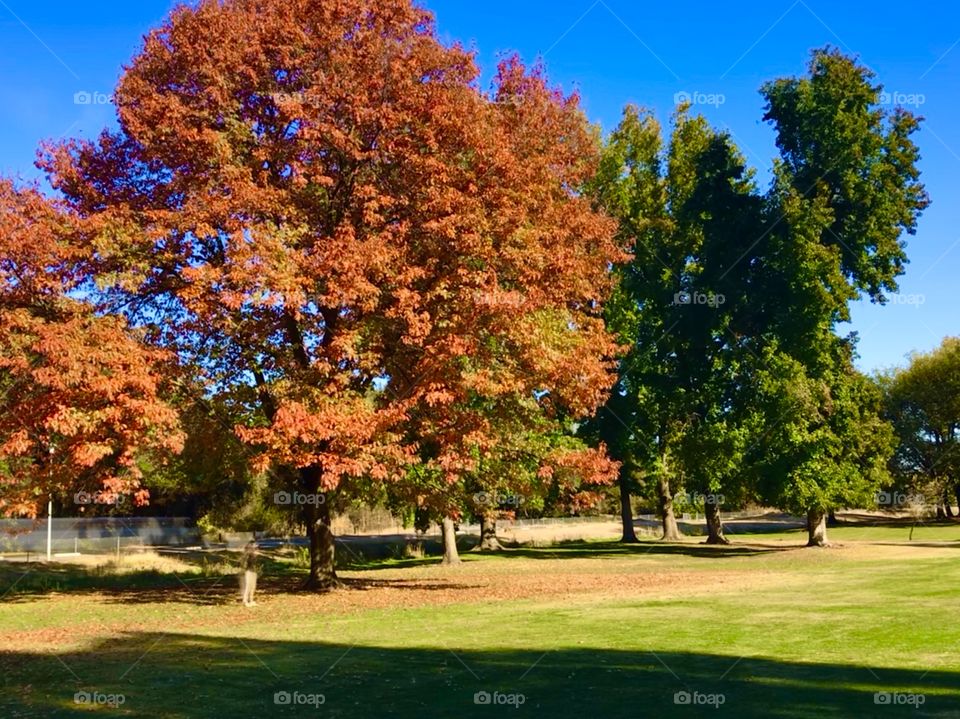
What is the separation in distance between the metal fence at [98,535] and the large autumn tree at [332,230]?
20152mm

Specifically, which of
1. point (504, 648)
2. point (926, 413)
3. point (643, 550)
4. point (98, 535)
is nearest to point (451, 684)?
point (504, 648)

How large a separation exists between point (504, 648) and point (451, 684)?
3.03 meters

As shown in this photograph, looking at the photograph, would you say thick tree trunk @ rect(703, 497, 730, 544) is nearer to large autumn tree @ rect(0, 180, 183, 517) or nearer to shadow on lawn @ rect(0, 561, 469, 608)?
shadow on lawn @ rect(0, 561, 469, 608)

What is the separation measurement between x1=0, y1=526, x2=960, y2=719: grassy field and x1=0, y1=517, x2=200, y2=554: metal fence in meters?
16.8

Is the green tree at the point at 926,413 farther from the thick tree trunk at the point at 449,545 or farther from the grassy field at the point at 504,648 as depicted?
the grassy field at the point at 504,648

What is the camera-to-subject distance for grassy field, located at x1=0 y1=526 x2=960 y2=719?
1054 cm

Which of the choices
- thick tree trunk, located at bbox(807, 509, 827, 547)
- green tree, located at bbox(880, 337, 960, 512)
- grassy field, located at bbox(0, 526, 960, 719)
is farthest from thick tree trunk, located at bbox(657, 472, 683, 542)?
grassy field, located at bbox(0, 526, 960, 719)

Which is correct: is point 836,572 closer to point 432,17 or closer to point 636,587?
Result: point 636,587

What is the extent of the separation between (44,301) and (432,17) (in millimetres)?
13788

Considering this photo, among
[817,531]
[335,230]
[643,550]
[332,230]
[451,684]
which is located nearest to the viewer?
[451,684]

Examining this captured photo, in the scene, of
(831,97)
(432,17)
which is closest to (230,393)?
(432,17)

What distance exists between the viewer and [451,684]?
11703mm

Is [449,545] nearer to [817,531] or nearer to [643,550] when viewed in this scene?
[643,550]

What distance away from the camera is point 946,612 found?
55.6 feet
